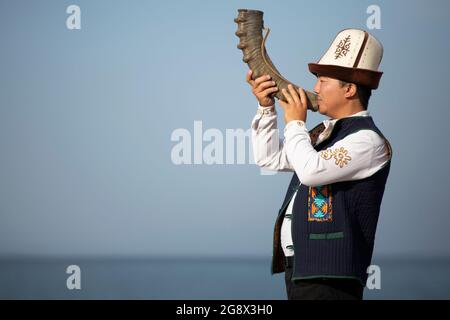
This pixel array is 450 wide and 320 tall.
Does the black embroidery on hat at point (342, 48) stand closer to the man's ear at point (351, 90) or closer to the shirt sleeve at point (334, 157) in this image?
the man's ear at point (351, 90)

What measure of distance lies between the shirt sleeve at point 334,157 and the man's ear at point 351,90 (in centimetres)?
15

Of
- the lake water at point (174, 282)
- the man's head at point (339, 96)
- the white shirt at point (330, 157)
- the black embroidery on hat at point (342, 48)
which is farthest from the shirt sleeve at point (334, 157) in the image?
the lake water at point (174, 282)

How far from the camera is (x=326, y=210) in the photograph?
289cm

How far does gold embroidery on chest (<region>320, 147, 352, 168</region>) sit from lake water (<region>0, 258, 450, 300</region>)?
389cm

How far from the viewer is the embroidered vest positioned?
113 inches

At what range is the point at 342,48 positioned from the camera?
3031 millimetres

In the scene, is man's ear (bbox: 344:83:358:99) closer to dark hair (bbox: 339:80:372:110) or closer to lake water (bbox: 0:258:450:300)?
dark hair (bbox: 339:80:372:110)

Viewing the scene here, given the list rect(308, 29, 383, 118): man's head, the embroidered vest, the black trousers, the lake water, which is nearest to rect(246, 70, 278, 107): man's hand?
rect(308, 29, 383, 118): man's head

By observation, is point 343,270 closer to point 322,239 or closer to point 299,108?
point 322,239

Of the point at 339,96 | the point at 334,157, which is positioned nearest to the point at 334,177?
the point at 334,157

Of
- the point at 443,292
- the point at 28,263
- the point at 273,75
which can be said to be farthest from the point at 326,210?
the point at 28,263

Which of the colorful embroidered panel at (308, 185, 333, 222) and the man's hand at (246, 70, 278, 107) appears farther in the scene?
the man's hand at (246, 70, 278, 107)

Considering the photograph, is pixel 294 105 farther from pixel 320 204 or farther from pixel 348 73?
pixel 320 204

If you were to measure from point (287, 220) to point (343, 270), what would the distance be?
29 centimetres
